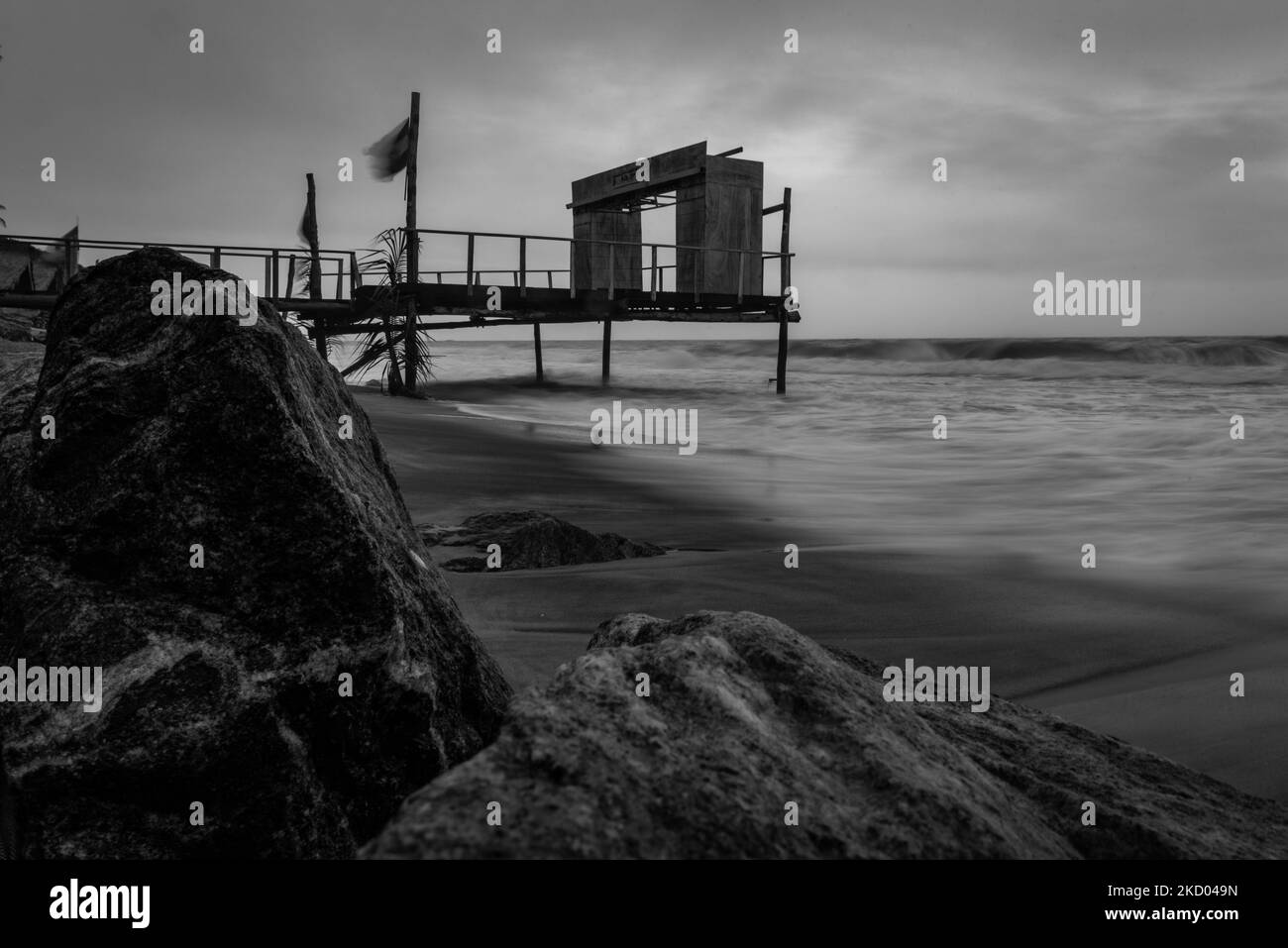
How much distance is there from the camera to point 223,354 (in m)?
2.18

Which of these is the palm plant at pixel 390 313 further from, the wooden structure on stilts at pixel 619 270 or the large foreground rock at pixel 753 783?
the large foreground rock at pixel 753 783

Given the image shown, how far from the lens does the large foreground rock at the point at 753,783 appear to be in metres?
1.36

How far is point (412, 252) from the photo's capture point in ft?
62.8

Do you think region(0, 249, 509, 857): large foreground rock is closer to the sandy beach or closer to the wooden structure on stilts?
the sandy beach

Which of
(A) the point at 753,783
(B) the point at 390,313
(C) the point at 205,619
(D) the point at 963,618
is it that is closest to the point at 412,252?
(B) the point at 390,313

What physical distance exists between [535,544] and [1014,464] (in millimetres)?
8893

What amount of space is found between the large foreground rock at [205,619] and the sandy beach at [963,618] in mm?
1305

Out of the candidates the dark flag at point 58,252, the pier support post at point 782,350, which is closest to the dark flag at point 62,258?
the dark flag at point 58,252

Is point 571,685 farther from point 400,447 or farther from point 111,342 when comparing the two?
point 400,447

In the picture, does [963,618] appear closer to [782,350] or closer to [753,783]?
[753,783]

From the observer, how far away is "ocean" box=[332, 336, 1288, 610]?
7.09 m

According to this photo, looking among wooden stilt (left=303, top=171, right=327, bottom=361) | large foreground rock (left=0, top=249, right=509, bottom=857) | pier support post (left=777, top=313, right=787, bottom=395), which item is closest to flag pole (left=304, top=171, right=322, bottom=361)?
wooden stilt (left=303, top=171, right=327, bottom=361)

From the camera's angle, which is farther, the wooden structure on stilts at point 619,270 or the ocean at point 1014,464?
the wooden structure on stilts at point 619,270
